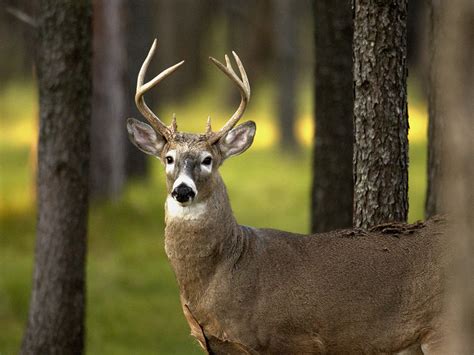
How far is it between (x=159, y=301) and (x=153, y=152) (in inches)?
217

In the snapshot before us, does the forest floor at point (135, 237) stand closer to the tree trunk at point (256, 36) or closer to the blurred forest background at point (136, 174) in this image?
the blurred forest background at point (136, 174)

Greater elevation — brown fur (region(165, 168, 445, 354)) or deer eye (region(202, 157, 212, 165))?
deer eye (region(202, 157, 212, 165))

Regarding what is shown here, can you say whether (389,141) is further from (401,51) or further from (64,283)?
(64,283)

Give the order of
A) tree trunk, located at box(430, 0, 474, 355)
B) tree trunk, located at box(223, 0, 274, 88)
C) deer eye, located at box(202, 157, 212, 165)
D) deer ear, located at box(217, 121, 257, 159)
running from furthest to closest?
tree trunk, located at box(223, 0, 274, 88) → deer ear, located at box(217, 121, 257, 159) → deer eye, located at box(202, 157, 212, 165) → tree trunk, located at box(430, 0, 474, 355)

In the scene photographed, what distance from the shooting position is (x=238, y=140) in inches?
287

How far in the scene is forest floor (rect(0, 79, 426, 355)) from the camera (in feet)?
37.5

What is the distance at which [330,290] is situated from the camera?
21.7ft

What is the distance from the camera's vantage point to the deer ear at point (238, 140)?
7.19m

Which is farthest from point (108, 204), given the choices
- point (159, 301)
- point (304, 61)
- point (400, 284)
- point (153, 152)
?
point (304, 61)

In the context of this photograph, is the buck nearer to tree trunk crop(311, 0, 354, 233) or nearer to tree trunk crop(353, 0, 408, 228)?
tree trunk crop(353, 0, 408, 228)

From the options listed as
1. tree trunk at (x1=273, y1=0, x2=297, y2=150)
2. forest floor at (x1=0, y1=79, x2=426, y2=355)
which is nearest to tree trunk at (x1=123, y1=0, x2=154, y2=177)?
forest floor at (x1=0, y1=79, x2=426, y2=355)

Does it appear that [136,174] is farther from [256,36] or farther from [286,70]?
[256,36]

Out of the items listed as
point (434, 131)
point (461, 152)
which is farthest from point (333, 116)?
point (461, 152)

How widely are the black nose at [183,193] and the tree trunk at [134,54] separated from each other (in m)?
12.0
